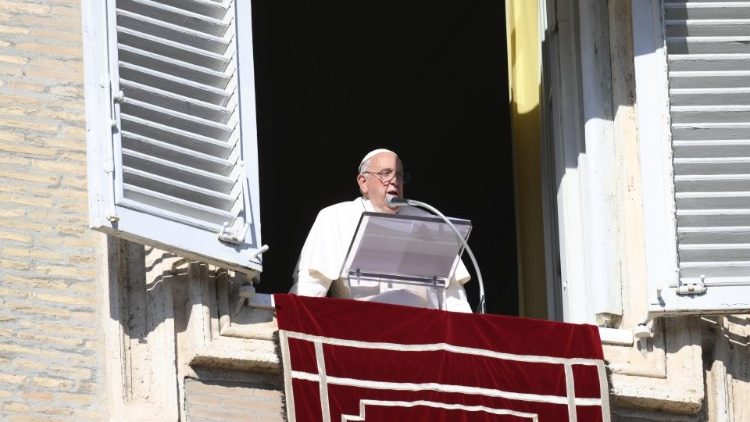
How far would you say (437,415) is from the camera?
9102 millimetres

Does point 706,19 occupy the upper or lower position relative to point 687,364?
upper

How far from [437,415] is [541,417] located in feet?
1.32

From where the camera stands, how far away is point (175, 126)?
923 cm

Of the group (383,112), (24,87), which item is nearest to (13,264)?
(24,87)

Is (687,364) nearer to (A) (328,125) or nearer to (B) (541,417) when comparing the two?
(B) (541,417)

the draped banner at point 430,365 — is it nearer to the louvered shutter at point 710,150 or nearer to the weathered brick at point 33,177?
the louvered shutter at point 710,150

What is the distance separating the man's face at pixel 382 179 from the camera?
1033 cm

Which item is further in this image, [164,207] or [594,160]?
A: [594,160]

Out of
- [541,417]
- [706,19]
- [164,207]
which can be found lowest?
[541,417]

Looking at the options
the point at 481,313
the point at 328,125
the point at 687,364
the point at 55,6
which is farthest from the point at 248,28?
the point at 328,125

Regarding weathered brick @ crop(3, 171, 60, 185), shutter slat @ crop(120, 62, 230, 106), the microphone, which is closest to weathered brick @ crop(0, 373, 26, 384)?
weathered brick @ crop(3, 171, 60, 185)

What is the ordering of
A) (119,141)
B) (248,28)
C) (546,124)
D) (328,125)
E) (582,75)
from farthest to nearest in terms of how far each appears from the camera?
1. (328,125)
2. (546,124)
3. (582,75)
4. (248,28)
5. (119,141)

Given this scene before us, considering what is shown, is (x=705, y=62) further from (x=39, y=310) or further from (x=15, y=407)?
(x=15, y=407)

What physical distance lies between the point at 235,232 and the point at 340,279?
81 cm
